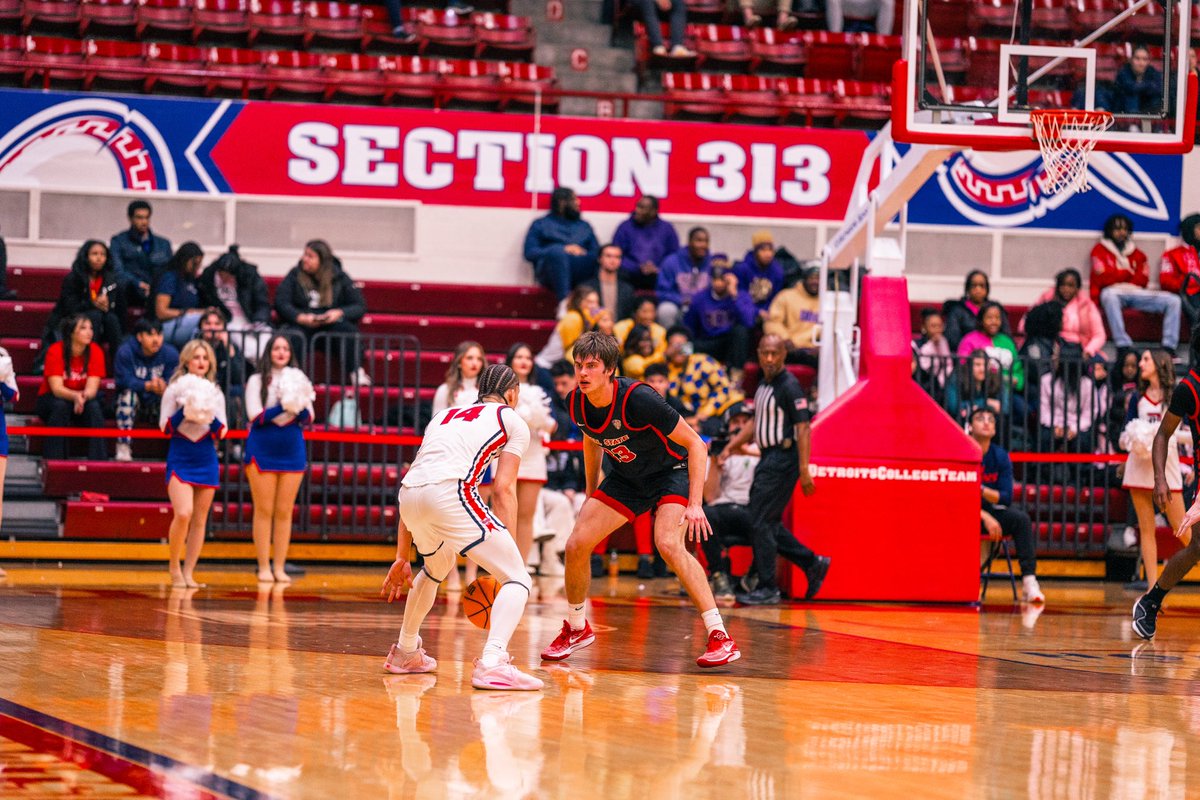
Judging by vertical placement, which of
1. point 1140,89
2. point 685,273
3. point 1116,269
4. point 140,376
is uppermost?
point 1140,89

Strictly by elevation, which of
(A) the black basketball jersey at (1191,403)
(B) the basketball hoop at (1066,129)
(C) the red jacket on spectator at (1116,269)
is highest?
(B) the basketball hoop at (1066,129)

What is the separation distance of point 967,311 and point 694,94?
4630mm

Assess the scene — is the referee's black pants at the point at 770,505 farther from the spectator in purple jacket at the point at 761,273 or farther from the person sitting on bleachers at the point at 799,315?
the spectator in purple jacket at the point at 761,273

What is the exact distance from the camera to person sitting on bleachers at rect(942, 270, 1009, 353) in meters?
Result: 15.4

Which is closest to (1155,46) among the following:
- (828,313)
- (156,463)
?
(828,313)

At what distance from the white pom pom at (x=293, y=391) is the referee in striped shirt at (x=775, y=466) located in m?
3.42

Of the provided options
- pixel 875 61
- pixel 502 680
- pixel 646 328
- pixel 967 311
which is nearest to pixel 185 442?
pixel 646 328

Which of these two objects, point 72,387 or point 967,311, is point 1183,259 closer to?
point 967,311

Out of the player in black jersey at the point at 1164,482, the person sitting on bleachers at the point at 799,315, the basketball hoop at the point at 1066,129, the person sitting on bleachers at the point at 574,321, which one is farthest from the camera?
the person sitting on bleachers at the point at 799,315

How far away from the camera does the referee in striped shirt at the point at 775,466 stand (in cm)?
1121

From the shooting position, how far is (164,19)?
17969 mm

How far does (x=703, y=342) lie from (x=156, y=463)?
5443 mm

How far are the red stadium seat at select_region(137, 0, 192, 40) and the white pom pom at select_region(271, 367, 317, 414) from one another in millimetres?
7809

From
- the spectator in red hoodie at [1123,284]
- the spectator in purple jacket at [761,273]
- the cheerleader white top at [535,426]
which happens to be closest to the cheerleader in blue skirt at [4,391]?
the cheerleader white top at [535,426]
